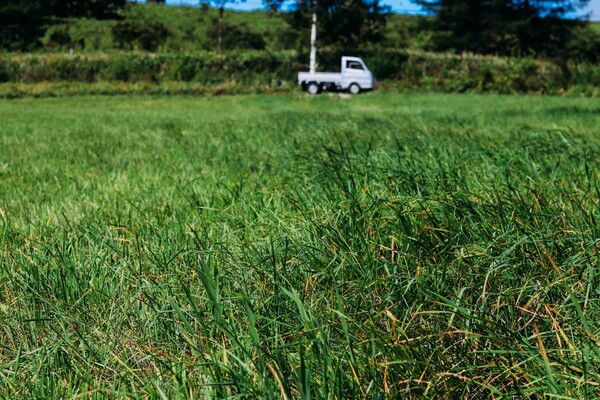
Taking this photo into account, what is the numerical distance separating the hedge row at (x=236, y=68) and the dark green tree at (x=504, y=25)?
11.4m

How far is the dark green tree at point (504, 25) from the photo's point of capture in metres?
42.2

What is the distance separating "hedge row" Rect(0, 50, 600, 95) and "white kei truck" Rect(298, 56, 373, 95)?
9.29 ft

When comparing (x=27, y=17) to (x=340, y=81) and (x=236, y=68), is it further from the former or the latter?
(x=340, y=81)

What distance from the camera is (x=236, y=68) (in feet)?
104

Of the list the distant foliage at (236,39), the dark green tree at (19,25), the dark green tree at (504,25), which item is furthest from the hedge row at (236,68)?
the distant foliage at (236,39)

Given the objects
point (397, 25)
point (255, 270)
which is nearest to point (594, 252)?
point (255, 270)

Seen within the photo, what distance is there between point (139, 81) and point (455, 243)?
3165cm

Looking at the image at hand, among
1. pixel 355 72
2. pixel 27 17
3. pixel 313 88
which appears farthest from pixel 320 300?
pixel 27 17

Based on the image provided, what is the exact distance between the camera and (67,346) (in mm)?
1497

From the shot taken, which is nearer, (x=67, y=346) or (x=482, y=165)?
(x=67, y=346)

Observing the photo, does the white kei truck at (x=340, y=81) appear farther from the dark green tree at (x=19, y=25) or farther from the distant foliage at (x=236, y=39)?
the dark green tree at (x=19, y=25)

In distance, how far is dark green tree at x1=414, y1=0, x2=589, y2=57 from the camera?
42.2m

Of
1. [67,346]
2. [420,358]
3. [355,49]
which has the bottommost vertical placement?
[67,346]

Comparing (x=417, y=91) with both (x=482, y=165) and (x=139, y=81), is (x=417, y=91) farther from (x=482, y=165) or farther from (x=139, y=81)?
(x=482, y=165)
